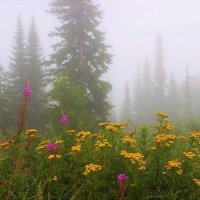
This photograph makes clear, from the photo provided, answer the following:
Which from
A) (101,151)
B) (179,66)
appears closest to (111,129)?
(101,151)

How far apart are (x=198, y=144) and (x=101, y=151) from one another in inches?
53.3

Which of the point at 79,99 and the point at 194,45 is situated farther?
the point at 194,45

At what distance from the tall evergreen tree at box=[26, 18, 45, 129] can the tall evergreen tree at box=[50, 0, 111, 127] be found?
11.1 ft

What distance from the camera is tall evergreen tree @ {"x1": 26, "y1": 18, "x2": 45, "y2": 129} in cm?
2577

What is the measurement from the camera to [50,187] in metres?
4.43

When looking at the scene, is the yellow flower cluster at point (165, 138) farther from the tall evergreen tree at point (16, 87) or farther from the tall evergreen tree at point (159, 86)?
the tall evergreen tree at point (159, 86)

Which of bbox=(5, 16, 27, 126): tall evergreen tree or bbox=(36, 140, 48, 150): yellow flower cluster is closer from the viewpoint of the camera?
bbox=(36, 140, 48, 150): yellow flower cluster

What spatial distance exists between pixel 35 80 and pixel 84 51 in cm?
934

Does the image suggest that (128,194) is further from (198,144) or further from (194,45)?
(194,45)

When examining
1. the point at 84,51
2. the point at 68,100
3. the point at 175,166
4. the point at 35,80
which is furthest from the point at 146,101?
the point at 175,166

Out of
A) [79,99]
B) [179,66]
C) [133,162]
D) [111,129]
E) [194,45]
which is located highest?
[194,45]

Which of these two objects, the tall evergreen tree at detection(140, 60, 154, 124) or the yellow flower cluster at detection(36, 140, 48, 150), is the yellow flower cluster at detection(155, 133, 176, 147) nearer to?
the yellow flower cluster at detection(36, 140, 48, 150)

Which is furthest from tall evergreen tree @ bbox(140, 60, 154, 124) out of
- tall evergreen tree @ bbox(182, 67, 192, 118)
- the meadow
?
the meadow

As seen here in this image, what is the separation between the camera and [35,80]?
3009 centimetres
